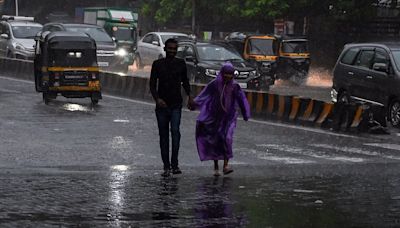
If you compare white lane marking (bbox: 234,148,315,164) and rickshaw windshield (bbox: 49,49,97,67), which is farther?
rickshaw windshield (bbox: 49,49,97,67)

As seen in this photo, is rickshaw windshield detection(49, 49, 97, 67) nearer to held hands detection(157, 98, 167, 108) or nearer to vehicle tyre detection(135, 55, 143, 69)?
held hands detection(157, 98, 167, 108)

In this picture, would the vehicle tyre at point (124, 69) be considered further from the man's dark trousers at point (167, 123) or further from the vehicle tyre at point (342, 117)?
the man's dark trousers at point (167, 123)

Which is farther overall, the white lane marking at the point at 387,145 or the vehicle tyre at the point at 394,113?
the vehicle tyre at the point at 394,113

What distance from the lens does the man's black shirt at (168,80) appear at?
41.2ft

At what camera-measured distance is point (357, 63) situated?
862 inches

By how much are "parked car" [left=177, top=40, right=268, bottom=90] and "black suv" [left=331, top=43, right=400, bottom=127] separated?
5905mm

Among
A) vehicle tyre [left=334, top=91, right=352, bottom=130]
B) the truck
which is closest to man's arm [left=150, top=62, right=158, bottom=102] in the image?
vehicle tyre [left=334, top=91, right=352, bottom=130]

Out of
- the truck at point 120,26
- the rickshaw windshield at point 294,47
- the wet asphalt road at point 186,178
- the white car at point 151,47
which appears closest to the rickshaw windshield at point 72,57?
the wet asphalt road at point 186,178

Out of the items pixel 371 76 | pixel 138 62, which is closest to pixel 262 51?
pixel 138 62

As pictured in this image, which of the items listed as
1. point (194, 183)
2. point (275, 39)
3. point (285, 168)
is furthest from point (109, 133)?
point (275, 39)

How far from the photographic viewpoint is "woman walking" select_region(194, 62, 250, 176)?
12836 mm

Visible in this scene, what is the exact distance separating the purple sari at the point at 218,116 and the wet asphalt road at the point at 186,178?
14.5 inches

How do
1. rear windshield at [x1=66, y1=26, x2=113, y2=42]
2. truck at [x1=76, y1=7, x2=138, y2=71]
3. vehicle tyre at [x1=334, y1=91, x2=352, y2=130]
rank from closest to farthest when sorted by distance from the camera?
1. vehicle tyre at [x1=334, y1=91, x2=352, y2=130]
2. rear windshield at [x1=66, y1=26, x2=113, y2=42]
3. truck at [x1=76, y1=7, x2=138, y2=71]

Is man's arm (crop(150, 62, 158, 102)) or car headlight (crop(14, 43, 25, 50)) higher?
man's arm (crop(150, 62, 158, 102))
